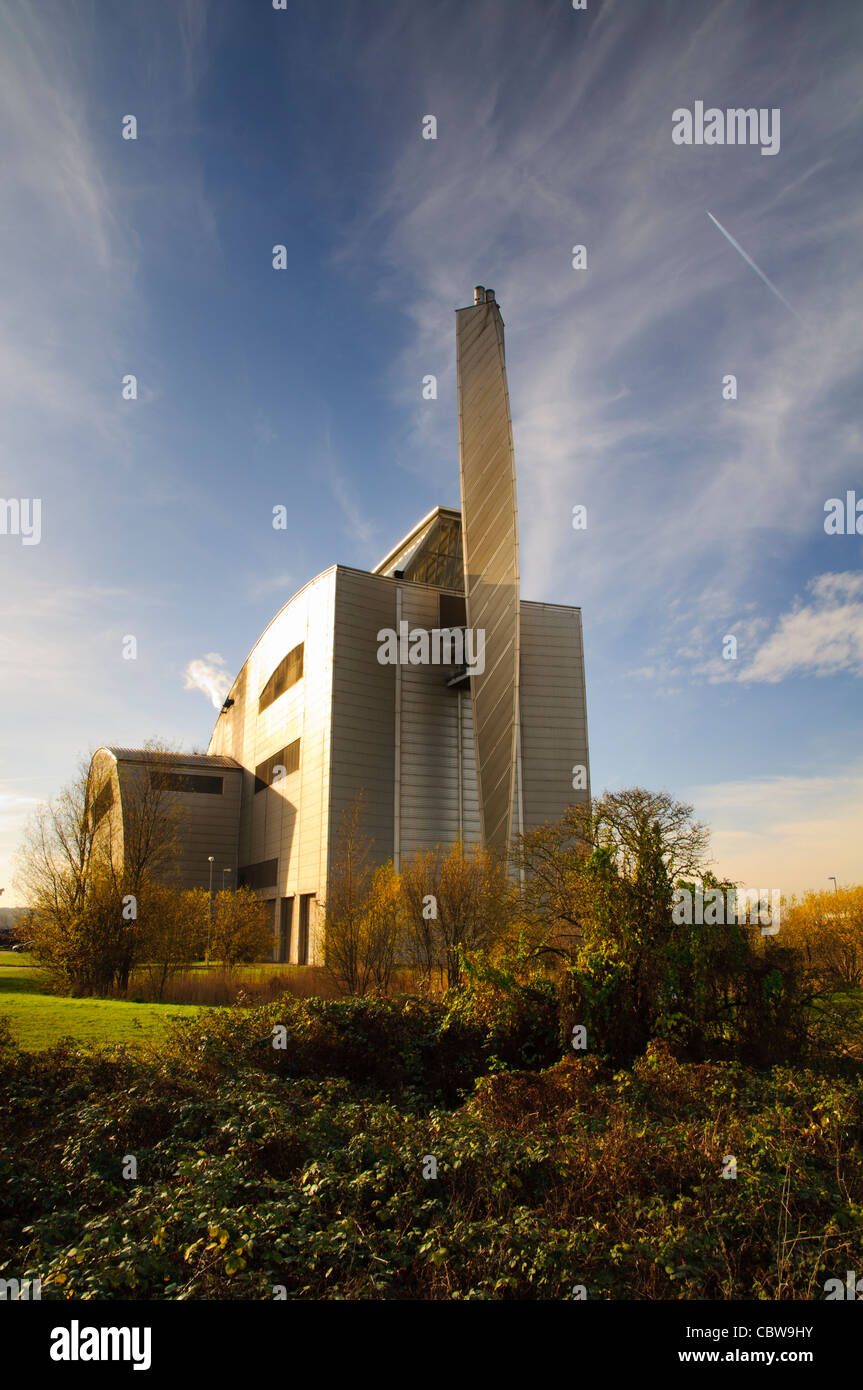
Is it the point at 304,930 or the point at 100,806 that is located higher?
the point at 100,806

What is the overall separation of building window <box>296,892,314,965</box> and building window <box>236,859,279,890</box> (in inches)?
185

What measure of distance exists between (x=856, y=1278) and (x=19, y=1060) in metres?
9.41

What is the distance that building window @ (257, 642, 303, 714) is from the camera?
4816 cm

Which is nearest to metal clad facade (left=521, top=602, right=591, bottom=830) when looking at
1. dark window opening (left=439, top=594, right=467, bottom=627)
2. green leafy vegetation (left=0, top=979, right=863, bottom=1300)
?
dark window opening (left=439, top=594, right=467, bottom=627)

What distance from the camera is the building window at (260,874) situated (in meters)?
49.1

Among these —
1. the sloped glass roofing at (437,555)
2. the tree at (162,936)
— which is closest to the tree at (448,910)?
the tree at (162,936)

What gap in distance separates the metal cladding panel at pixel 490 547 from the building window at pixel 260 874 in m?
16.8

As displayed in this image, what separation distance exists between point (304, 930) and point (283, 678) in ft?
52.2

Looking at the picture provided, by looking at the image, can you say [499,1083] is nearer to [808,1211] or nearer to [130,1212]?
[808,1211]

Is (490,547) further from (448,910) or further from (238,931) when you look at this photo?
(238,931)

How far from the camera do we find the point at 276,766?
50.2 m

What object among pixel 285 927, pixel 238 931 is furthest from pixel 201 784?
pixel 238 931

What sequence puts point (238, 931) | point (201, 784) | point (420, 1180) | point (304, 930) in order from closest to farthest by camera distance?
point (420, 1180) → point (238, 931) → point (304, 930) → point (201, 784)

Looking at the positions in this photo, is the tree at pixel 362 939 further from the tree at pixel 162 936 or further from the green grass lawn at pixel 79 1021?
the green grass lawn at pixel 79 1021
